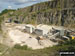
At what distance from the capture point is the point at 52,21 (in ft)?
117

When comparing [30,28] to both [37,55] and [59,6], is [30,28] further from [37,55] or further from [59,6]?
[59,6]

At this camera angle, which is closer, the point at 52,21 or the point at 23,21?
the point at 52,21

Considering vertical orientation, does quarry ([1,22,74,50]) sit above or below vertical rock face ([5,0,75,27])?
below

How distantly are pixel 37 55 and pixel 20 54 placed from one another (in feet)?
3.42

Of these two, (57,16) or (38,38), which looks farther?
(57,16)

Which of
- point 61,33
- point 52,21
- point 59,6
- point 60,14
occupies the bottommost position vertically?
point 61,33

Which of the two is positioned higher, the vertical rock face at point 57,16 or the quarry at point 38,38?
the vertical rock face at point 57,16

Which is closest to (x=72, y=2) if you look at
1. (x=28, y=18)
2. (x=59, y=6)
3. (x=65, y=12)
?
(x=59, y=6)

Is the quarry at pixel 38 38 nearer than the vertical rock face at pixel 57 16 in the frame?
Yes

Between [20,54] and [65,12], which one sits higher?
[65,12]

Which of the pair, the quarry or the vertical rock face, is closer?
the quarry

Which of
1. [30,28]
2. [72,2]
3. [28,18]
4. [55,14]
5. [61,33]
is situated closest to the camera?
[61,33]

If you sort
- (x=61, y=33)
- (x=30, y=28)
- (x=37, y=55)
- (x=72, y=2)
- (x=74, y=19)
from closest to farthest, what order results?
(x=37, y=55)
(x=61, y=33)
(x=30, y=28)
(x=74, y=19)
(x=72, y=2)

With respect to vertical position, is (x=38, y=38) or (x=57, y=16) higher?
(x=57, y=16)
